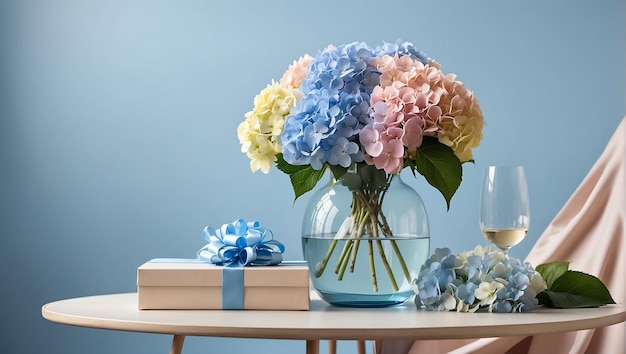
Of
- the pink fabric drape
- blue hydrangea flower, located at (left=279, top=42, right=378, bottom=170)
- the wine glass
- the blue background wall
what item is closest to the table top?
the wine glass

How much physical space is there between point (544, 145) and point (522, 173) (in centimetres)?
115

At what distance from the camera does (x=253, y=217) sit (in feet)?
8.61

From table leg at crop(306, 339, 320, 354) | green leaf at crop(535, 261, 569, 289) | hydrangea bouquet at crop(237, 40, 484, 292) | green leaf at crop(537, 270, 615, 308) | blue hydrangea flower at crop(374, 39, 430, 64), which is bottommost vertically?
table leg at crop(306, 339, 320, 354)

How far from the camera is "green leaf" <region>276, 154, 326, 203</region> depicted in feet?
4.67

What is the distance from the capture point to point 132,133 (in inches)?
105

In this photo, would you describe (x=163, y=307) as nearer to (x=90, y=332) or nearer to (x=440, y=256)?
(x=440, y=256)

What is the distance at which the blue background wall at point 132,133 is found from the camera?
8.63 ft

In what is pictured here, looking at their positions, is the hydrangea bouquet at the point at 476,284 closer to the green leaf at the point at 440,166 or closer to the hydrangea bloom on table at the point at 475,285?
Result: the hydrangea bloom on table at the point at 475,285

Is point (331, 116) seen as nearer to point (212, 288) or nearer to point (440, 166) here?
point (440, 166)

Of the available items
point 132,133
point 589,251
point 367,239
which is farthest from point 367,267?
point 132,133

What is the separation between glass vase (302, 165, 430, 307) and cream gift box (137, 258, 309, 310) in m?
0.06

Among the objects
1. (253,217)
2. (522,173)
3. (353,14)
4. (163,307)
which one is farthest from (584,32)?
(163,307)

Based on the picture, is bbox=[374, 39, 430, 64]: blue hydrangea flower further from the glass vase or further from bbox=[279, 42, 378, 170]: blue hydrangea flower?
the glass vase

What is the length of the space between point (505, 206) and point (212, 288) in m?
0.46
